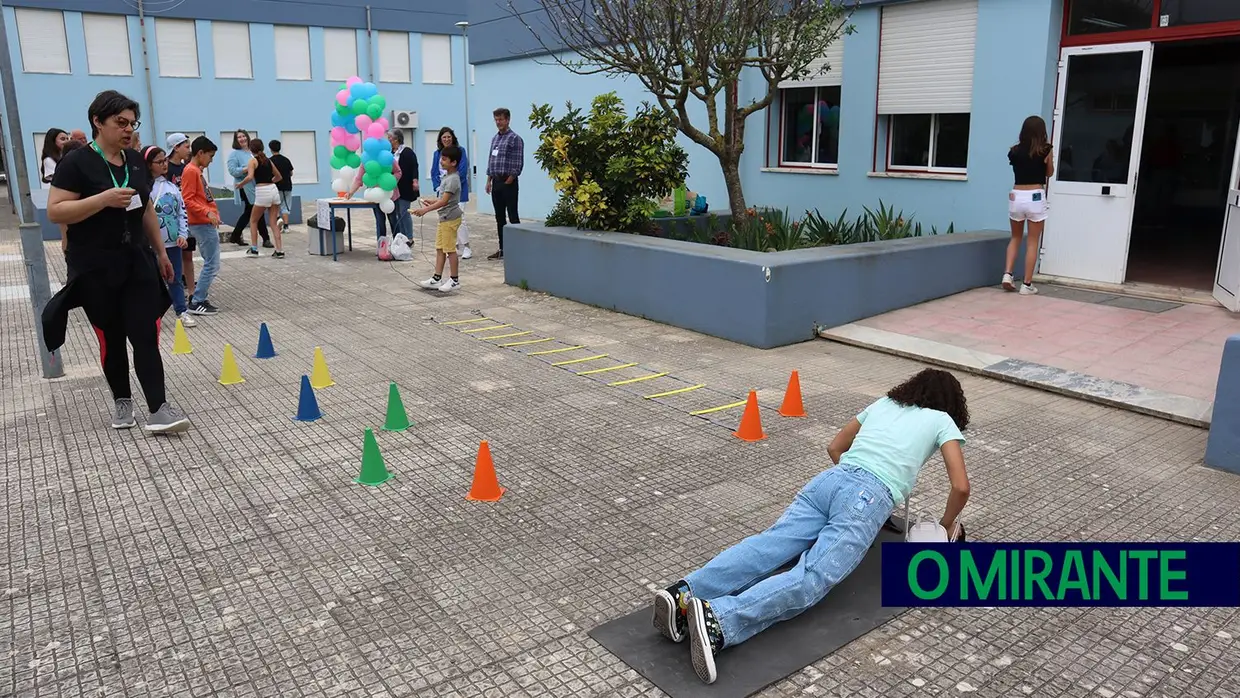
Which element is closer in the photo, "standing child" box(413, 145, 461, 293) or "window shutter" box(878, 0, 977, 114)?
"window shutter" box(878, 0, 977, 114)

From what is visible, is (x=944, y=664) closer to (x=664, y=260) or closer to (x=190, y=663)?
(x=190, y=663)

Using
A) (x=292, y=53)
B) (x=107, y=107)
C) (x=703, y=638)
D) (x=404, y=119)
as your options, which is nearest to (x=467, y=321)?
(x=107, y=107)

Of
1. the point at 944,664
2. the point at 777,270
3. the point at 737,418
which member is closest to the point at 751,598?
the point at 944,664

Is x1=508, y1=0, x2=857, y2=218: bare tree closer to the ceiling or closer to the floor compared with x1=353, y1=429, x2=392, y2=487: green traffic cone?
closer to the ceiling

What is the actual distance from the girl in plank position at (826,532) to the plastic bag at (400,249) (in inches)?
437

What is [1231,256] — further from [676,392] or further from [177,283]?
[177,283]

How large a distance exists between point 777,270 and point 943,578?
15.1ft

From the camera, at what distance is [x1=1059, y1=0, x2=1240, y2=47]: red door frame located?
852 centimetres

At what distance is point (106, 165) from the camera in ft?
17.8

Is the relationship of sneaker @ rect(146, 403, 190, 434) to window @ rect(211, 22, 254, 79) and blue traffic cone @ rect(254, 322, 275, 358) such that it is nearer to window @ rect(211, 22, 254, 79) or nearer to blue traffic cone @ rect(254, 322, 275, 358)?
blue traffic cone @ rect(254, 322, 275, 358)

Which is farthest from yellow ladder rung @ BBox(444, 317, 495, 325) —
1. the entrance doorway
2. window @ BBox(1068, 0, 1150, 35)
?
the entrance doorway

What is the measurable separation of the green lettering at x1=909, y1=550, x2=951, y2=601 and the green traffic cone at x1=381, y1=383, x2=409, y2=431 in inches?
138

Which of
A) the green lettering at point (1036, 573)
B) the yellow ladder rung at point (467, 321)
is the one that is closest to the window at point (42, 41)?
the yellow ladder rung at point (467, 321)

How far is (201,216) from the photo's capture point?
970 centimetres
